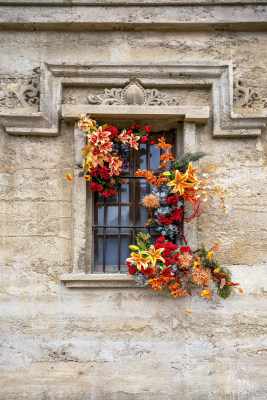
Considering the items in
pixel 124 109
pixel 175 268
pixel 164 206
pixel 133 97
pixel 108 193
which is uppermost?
pixel 133 97

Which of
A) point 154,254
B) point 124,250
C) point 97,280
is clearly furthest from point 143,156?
point 97,280

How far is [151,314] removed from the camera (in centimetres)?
331

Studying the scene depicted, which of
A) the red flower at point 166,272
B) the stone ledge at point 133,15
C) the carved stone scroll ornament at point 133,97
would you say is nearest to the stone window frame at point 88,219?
the carved stone scroll ornament at point 133,97

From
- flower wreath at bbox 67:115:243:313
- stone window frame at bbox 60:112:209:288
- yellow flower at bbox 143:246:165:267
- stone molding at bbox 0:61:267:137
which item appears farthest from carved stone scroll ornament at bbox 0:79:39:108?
yellow flower at bbox 143:246:165:267

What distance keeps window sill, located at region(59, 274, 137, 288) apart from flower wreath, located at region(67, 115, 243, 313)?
13 cm

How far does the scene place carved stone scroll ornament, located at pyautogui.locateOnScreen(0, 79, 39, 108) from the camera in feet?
11.4

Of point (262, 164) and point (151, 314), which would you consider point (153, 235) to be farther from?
point (262, 164)

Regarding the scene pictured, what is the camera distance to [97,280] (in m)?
3.27

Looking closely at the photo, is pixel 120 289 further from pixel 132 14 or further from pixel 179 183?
pixel 132 14

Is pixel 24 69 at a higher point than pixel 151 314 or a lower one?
higher

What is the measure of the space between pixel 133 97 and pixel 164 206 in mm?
1062

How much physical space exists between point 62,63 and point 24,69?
0.39m

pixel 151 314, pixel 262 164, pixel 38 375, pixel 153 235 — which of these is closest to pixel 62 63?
pixel 153 235

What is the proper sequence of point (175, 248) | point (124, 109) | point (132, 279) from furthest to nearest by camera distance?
1. point (124, 109)
2. point (132, 279)
3. point (175, 248)
